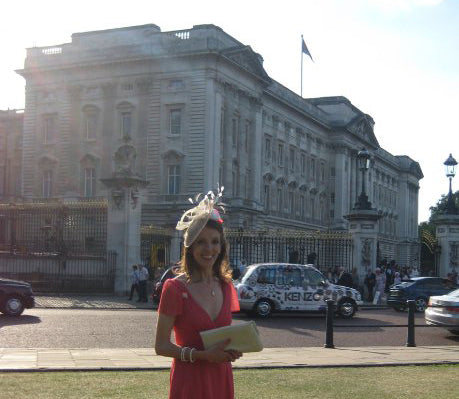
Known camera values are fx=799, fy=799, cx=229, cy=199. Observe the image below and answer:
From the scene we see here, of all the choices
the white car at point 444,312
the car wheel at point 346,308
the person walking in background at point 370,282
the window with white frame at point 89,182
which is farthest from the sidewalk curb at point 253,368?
the window with white frame at point 89,182

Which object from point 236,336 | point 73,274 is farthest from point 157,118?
point 236,336

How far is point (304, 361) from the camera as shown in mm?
12578

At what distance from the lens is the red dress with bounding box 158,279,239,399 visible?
4945 mm

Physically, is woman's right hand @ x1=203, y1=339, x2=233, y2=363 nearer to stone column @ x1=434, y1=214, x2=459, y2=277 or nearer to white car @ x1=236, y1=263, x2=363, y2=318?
white car @ x1=236, y1=263, x2=363, y2=318

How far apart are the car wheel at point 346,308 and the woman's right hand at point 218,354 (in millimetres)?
18617

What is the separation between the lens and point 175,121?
57.1 meters

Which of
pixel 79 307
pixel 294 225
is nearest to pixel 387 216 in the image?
pixel 294 225

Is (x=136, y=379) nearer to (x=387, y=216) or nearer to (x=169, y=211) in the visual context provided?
(x=169, y=211)

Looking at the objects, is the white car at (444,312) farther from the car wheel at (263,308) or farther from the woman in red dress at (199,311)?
the woman in red dress at (199,311)

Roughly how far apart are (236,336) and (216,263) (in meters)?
0.58

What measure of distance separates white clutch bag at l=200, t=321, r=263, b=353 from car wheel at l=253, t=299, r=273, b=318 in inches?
687

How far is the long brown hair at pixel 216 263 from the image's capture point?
5.20 meters

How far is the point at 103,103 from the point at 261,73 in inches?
516

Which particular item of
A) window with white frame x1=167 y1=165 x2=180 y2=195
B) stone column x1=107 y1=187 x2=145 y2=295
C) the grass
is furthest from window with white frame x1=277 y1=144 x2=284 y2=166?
the grass
